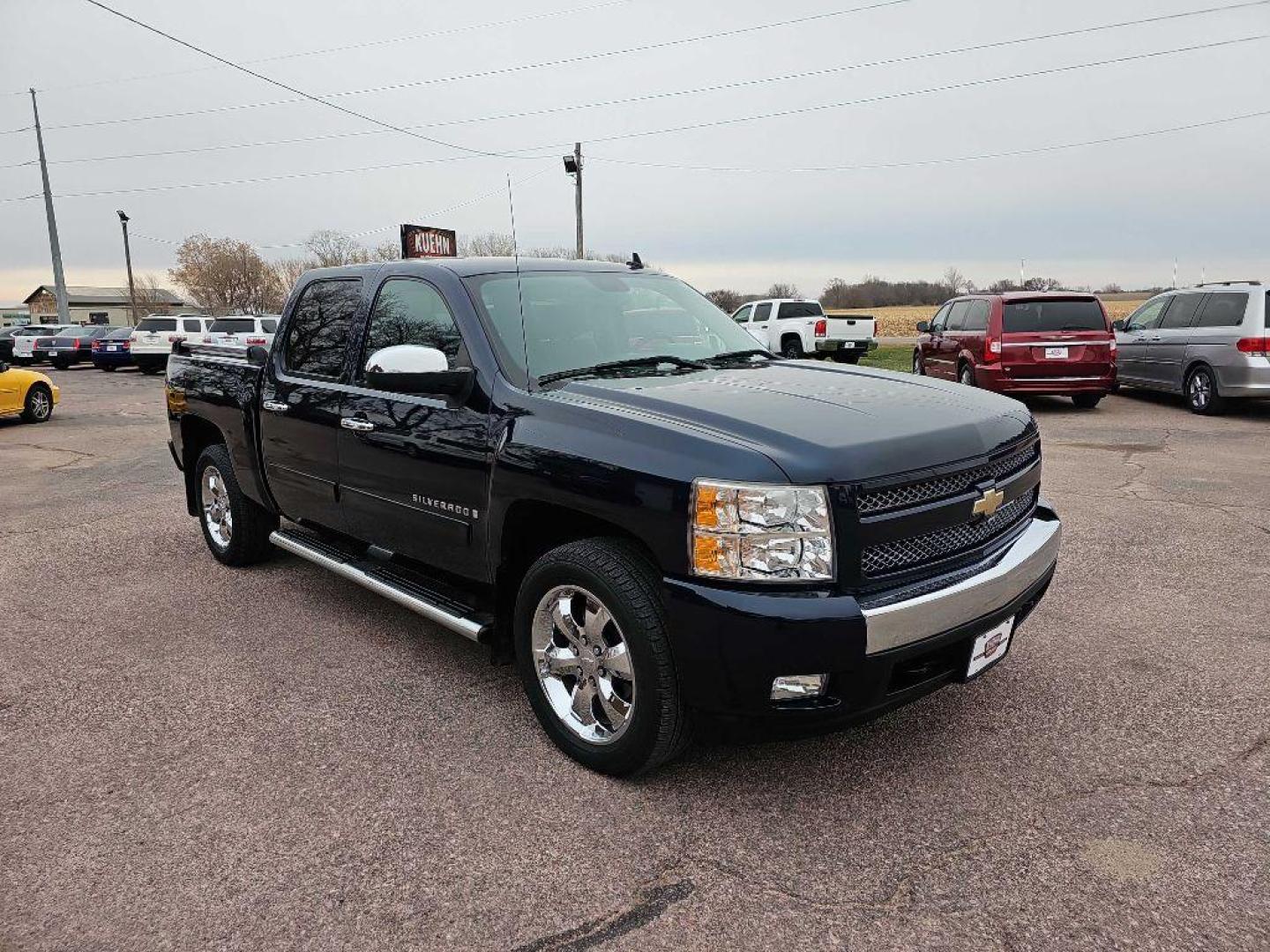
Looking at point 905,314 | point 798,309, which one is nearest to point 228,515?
point 798,309

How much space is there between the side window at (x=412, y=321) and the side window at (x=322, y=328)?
8.5 inches

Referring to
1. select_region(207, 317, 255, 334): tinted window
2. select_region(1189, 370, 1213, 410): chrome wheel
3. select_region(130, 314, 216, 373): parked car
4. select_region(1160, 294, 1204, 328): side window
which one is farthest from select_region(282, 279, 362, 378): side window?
select_region(130, 314, 216, 373): parked car

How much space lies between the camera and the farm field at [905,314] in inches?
1781

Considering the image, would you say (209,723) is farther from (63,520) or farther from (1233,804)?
(63,520)

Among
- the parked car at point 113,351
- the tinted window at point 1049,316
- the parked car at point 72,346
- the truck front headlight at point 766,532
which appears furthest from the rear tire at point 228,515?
the parked car at point 72,346

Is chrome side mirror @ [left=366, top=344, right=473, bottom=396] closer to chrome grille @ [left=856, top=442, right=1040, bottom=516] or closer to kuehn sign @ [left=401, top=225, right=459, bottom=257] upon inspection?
chrome grille @ [left=856, top=442, right=1040, bottom=516]

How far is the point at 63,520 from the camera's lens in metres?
7.14

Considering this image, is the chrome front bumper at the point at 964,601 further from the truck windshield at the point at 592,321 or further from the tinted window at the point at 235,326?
the tinted window at the point at 235,326

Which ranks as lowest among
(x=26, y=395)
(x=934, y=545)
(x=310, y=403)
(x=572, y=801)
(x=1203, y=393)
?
(x=572, y=801)

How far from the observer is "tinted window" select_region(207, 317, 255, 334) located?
23484 mm

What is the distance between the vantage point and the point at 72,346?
29906 mm

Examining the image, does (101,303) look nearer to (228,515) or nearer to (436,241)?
(436,241)

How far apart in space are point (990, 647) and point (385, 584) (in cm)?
252

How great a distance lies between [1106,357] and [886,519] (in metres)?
11.2
